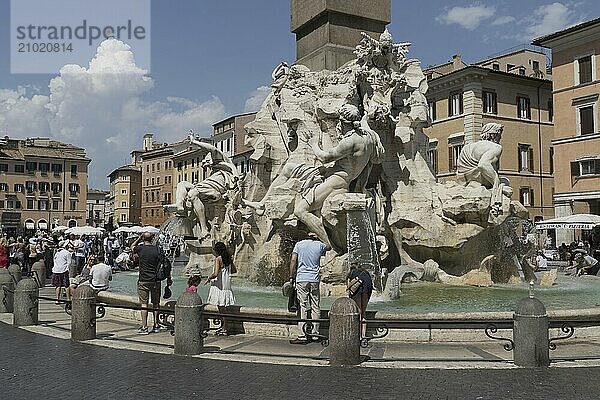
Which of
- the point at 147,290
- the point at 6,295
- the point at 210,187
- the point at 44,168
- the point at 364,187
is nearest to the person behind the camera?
the point at 147,290

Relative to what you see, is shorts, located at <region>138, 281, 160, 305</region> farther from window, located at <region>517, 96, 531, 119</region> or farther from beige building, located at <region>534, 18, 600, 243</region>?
window, located at <region>517, 96, 531, 119</region>

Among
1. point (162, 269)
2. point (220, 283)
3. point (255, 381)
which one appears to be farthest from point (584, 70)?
point (255, 381)

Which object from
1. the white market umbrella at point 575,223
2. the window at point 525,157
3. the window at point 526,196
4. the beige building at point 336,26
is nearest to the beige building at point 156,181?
the window at point 525,157

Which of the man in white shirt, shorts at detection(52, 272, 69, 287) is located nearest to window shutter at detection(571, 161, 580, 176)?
the man in white shirt

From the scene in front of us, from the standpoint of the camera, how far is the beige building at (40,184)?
269 feet

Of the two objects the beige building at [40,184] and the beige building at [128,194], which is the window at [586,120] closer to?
the beige building at [40,184]

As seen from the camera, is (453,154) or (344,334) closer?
(344,334)

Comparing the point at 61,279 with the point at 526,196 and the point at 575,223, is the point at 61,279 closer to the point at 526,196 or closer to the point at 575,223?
the point at 575,223

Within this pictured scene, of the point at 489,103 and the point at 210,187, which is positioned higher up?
the point at 489,103

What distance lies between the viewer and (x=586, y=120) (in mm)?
38438

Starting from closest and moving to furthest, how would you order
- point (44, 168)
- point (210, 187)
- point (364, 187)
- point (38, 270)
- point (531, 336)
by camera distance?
point (531, 336)
point (364, 187)
point (38, 270)
point (210, 187)
point (44, 168)

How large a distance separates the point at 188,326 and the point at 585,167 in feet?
114

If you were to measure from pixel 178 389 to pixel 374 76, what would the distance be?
9696mm

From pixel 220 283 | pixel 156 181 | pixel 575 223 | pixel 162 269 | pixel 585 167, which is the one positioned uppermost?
pixel 156 181
